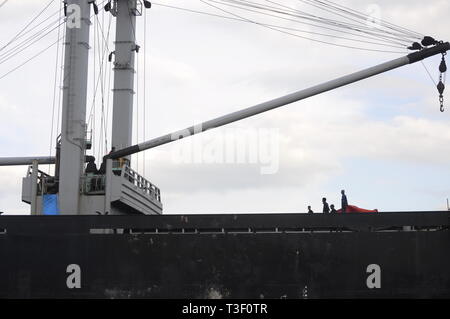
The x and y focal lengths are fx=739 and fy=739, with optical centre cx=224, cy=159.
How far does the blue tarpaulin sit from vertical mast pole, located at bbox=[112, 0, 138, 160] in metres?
7.59

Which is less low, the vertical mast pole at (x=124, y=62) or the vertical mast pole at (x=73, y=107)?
the vertical mast pole at (x=124, y=62)

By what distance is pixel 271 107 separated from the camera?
2366cm

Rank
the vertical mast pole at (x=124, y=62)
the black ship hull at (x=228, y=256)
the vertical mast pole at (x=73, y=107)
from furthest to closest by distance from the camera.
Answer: the vertical mast pole at (x=124, y=62)
the vertical mast pole at (x=73, y=107)
the black ship hull at (x=228, y=256)

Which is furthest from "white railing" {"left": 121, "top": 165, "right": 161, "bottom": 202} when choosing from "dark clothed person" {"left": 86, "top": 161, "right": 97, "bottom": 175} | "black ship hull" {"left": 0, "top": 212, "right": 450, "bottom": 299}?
"black ship hull" {"left": 0, "top": 212, "right": 450, "bottom": 299}

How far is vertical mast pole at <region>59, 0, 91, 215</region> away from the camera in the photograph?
71.7 feet

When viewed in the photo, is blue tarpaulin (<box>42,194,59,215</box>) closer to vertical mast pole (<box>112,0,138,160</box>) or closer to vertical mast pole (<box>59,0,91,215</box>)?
vertical mast pole (<box>59,0,91,215</box>)

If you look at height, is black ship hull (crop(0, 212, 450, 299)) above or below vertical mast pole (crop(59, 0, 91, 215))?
below

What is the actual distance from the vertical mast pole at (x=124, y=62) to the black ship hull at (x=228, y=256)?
40.3ft

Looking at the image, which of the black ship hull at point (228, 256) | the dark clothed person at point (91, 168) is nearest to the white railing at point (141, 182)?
the dark clothed person at point (91, 168)

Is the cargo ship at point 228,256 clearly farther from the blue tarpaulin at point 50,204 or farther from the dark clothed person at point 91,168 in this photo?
the dark clothed person at point 91,168

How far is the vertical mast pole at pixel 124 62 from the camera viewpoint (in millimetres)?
28688

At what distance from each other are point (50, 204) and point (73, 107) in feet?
9.74

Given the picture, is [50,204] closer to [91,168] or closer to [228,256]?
[91,168]

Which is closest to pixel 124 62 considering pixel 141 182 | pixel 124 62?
pixel 124 62
